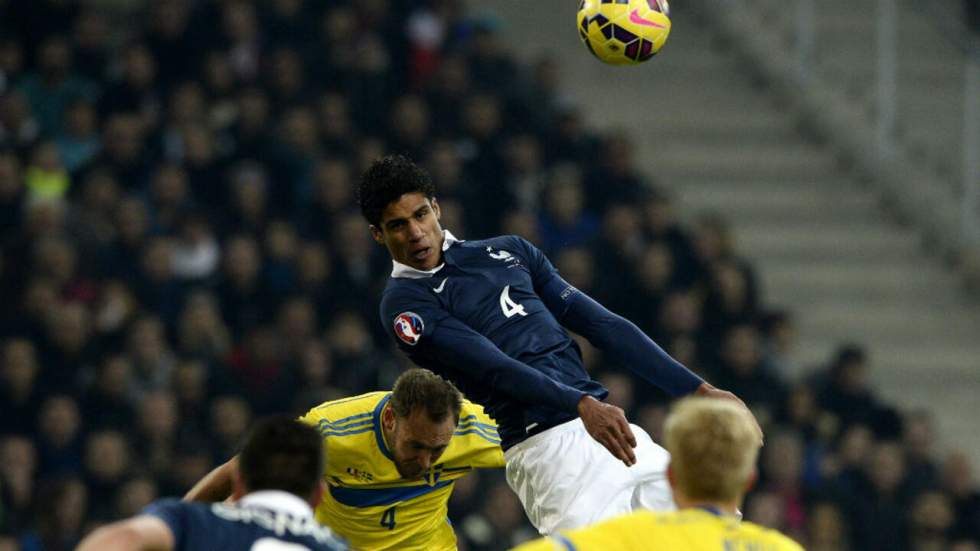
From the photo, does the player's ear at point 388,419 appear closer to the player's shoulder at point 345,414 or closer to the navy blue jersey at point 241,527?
the player's shoulder at point 345,414

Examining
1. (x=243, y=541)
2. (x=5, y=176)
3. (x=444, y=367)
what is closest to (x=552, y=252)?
(x=5, y=176)

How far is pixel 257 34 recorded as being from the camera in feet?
43.4

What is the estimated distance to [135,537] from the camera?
13.9 ft

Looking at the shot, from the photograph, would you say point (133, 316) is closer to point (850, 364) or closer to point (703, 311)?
point (703, 311)

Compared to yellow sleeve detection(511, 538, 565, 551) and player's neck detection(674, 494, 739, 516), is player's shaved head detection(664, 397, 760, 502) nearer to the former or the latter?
player's neck detection(674, 494, 739, 516)

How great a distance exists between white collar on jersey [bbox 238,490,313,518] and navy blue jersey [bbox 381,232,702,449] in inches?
72.2

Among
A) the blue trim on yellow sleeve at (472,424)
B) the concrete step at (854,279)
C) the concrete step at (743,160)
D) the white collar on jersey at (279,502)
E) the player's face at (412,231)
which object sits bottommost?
the white collar on jersey at (279,502)

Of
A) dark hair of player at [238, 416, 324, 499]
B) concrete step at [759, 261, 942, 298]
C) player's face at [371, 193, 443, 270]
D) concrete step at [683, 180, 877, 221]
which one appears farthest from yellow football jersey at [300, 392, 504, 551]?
concrete step at [683, 180, 877, 221]

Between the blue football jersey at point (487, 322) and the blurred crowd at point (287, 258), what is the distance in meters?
3.88

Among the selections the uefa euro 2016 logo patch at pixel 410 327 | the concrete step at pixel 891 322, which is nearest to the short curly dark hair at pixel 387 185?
the uefa euro 2016 logo patch at pixel 410 327

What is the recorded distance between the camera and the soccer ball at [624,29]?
23.6ft

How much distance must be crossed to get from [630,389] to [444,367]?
538cm

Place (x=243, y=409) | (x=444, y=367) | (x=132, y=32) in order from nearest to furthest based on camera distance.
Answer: (x=444, y=367) → (x=243, y=409) → (x=132, y=32)

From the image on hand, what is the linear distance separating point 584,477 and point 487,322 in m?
0.68
